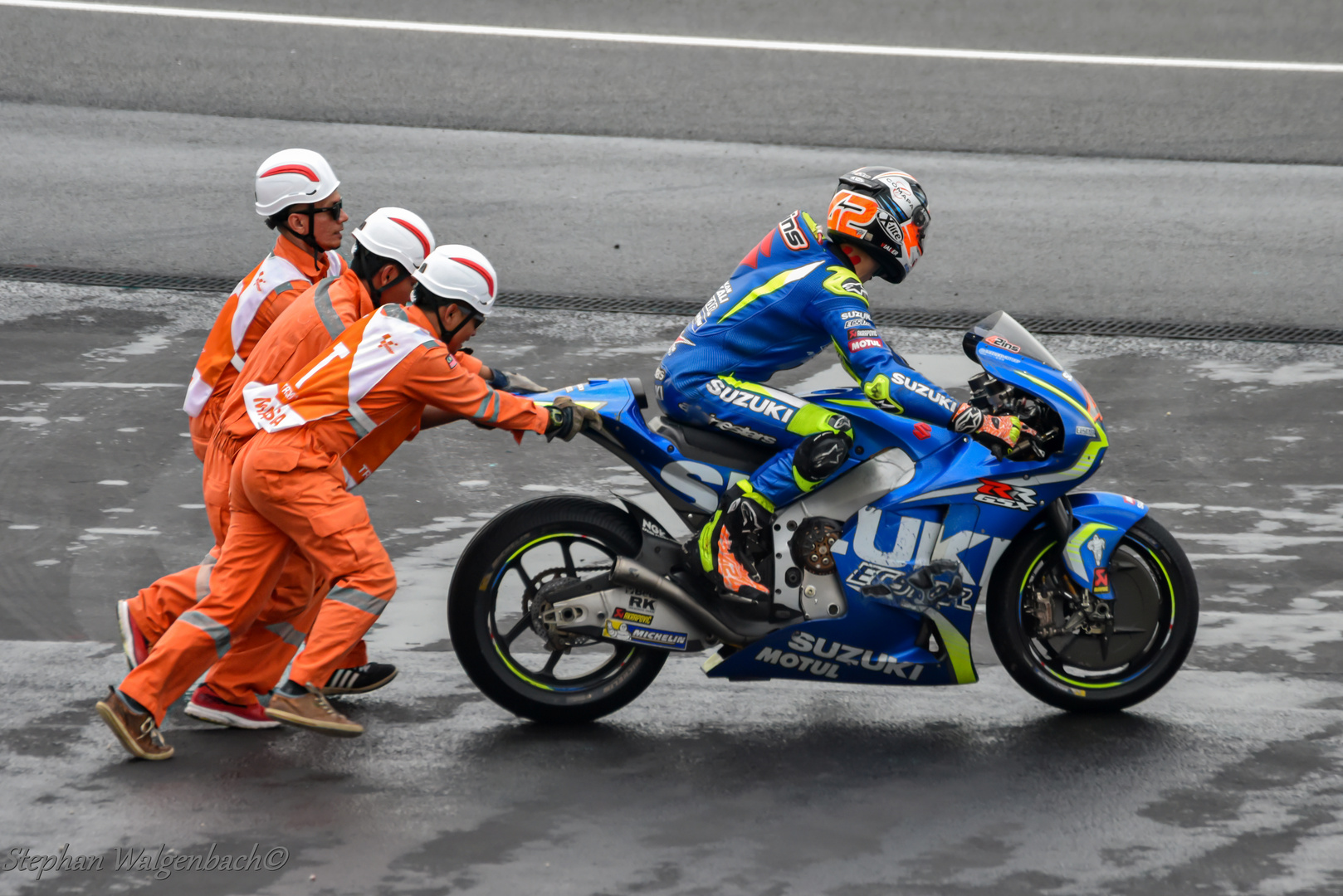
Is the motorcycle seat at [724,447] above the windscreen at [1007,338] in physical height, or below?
below

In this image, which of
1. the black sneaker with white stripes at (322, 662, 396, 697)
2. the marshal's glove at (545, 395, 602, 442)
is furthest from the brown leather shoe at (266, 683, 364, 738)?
the marshal's glove at (545, 395, 602, 442)

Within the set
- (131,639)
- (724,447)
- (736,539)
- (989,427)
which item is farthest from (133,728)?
(989,427)

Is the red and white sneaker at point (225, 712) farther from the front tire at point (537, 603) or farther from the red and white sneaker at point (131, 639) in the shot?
the front tire at point (537, 603)

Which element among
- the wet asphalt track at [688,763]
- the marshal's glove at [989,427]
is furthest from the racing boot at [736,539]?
the marshal's glove at [989,427]

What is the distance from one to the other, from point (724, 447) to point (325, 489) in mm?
1460

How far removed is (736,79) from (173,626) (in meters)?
12.4

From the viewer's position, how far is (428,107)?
15.9m

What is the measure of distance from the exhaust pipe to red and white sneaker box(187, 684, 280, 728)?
1.40m

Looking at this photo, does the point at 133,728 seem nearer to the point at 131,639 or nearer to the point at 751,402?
the point at 131,639

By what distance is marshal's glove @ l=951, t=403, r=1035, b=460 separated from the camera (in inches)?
220

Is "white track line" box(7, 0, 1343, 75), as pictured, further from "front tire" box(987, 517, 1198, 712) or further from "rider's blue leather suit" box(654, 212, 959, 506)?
"front tire" box(987, 517, 1198, 712)

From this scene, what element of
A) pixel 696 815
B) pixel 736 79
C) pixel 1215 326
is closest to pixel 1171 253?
pixel 1215 326

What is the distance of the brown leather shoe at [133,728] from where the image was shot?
5.45 m

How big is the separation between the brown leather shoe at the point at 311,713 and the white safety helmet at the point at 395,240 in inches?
65.6
